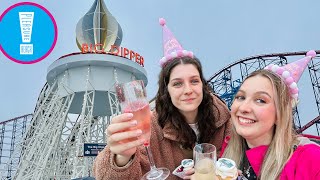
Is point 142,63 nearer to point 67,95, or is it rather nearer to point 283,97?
point 67,95

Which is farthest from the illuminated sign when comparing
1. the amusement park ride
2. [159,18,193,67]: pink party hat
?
[159,18,193,67]: pink party hat

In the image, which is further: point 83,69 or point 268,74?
point 83,69

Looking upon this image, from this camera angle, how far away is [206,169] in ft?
6.61

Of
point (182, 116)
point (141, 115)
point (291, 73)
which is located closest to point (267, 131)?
point (291, 73)

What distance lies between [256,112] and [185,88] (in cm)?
58

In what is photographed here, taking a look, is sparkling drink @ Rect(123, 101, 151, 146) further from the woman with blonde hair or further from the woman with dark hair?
the woman with blonde hair

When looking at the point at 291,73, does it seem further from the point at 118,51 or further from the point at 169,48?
the point at 118,51

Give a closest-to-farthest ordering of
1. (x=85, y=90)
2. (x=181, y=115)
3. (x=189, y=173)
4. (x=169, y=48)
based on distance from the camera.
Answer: (x=189, y=173), (x=181, y=115), (x=169, y=48), (x=85, y=90)

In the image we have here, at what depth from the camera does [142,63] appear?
2288cm

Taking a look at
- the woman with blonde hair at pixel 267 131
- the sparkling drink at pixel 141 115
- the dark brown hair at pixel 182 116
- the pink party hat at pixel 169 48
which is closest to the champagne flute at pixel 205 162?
the sparkling drink at pixel 141 115

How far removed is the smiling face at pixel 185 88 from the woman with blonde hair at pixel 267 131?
0.33m

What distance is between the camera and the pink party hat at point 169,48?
3.09 metres

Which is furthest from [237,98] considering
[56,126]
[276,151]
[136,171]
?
[56,126]

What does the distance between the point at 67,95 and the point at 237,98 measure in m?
20.3
